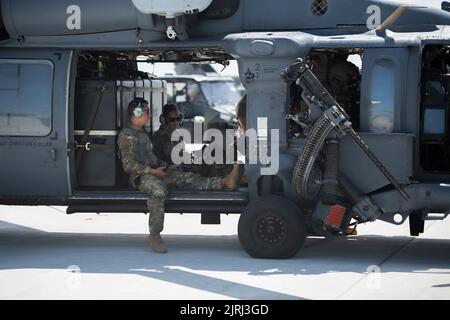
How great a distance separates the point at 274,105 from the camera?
9156 mm

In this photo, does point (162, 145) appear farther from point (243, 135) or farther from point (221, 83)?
point (221, 83)

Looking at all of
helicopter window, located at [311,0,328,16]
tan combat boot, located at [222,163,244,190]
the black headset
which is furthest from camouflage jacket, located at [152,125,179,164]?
helicopter window, located at [311,0,328,16]

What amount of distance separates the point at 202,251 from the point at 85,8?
9.25 ft

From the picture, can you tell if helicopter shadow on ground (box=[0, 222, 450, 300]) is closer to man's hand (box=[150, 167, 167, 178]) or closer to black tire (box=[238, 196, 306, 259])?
black tire (box=[238, 196, 306, 259])

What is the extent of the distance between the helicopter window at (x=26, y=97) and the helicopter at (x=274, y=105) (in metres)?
0.01

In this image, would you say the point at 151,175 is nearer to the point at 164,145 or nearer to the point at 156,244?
the point at 156,244

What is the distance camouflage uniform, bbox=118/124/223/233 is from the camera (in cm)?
925

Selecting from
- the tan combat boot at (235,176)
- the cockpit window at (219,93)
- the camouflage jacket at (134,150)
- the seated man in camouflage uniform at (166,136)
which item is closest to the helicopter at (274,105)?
the tan combat boot at (235,176)

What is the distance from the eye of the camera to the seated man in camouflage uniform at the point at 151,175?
926cm

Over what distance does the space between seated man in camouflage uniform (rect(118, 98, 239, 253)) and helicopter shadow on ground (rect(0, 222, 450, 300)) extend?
45 centimetres

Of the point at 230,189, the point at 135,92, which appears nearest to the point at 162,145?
the point at 135,92

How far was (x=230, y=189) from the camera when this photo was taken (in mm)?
9492

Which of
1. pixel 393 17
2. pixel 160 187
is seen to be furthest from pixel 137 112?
pixel 393 17

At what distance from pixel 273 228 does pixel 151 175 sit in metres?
1.41
